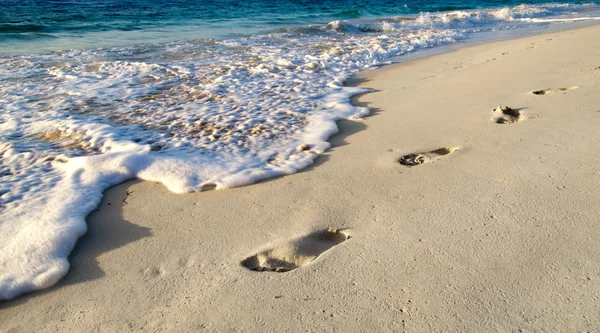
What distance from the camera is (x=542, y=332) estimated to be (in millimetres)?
1534

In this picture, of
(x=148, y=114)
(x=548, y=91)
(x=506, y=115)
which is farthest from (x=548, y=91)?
(x=148, y=114)

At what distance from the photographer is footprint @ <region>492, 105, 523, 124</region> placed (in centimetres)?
356

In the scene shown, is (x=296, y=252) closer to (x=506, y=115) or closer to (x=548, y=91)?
(x=506, y=115)

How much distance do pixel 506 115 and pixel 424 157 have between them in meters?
1.09

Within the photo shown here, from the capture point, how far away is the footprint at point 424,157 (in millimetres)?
2996

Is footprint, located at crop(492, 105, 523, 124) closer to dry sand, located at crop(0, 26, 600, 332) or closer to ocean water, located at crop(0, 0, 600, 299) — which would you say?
dry sand, located at crop(0, 26, 600, 332)

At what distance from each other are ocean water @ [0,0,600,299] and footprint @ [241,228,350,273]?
32.7 inches

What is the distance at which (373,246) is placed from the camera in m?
2.10

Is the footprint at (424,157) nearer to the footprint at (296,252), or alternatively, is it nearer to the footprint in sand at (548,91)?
the footprint at (296,252)

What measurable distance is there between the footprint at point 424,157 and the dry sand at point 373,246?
0.01 m

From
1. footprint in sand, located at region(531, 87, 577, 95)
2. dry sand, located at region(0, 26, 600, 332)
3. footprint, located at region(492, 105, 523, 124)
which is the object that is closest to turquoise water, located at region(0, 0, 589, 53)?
footprint in sand, located at region(531, 87, 577, 95)

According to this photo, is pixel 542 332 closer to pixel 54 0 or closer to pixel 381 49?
pixel 381 49

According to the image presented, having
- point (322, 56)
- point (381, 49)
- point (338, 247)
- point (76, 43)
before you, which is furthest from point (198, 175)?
point (76, 43)

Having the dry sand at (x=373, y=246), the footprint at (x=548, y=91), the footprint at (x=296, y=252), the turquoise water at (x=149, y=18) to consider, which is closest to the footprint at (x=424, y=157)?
the dry sand at (x=373, y=246)
